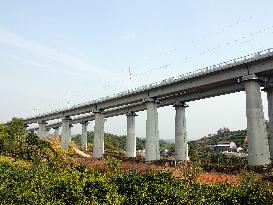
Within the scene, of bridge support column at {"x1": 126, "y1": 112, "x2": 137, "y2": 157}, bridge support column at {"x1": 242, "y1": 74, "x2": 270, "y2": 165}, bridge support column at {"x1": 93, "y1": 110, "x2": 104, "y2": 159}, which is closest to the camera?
bridge support column at {"x1": 242, "y1": 74, "x2": 270, "y2": 165}

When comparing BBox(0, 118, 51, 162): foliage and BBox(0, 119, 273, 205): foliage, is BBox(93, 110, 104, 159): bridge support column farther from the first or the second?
BBox(0, 119, 273, 205): foliage

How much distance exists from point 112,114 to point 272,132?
55.0 meters

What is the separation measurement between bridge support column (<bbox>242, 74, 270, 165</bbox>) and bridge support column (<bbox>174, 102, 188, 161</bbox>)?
23.0 m

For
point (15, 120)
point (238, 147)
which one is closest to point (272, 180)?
point (15, 120)

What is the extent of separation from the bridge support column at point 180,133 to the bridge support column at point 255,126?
906 inches

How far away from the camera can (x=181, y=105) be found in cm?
6994

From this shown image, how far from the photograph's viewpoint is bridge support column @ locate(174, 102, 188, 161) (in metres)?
68.8

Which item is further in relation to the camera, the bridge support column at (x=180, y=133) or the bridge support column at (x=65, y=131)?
the bridge support column at (x=65, y=131)

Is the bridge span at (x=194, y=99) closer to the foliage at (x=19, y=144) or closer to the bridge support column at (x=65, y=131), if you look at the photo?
the bridge support column at (x=65, y=131)

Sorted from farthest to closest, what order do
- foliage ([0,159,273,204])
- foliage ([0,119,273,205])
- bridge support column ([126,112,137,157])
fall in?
bridge support column ([126,112,137,157])
foliage ([0,119,273,205])
foliage ([0,159,273,204])

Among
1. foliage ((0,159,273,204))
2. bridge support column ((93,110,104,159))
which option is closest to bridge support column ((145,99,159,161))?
bridge support column ((93,110,104,159))

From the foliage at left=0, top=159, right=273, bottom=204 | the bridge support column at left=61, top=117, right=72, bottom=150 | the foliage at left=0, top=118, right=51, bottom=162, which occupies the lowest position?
the foliage at left=0, top=159, right=273, bottom=204

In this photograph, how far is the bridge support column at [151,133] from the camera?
66188mm

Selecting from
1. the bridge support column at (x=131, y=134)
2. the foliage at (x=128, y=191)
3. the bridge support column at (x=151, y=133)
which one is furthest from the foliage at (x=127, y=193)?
the bridge support column at (x=131, y=134)
